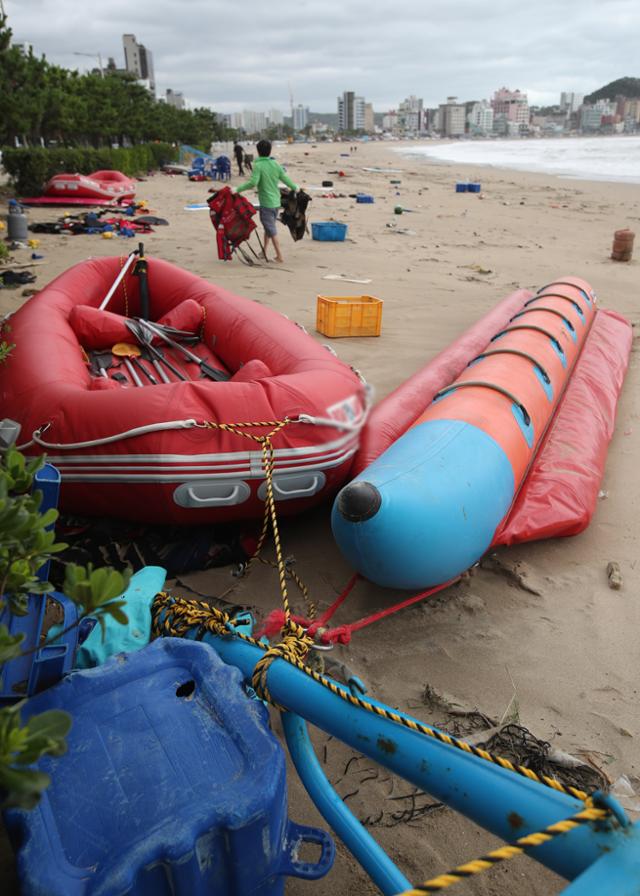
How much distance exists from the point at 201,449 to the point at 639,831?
2027mm

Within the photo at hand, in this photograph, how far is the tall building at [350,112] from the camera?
486 feet

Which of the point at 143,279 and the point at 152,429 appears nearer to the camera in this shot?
the point at 152,429

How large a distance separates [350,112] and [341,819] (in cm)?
17129

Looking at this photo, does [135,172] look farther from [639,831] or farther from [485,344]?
[639,831]

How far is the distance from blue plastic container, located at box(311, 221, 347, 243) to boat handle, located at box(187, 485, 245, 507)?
8583 mm

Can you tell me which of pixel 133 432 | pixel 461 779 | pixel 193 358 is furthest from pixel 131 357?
pixel 461 779

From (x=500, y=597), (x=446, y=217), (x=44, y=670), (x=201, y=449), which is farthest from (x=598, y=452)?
(x=446, y=217)

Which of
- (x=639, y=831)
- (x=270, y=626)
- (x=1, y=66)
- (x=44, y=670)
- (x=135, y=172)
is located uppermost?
(x=1, y=66)

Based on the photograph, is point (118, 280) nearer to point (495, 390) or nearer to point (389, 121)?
point (495, 390)

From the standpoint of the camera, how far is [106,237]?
1039 cm

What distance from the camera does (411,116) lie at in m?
175

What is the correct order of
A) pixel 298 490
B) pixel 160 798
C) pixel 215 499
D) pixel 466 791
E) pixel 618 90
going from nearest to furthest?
pixel 466 791 → pixel 160 798 → pixel 215 499 → pixel 298 490 → pixel 618 90

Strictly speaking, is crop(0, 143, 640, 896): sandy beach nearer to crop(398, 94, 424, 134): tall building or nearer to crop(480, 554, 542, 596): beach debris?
crop(480, 554, 542, 596): beach debris

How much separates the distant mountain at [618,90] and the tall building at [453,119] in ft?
116
